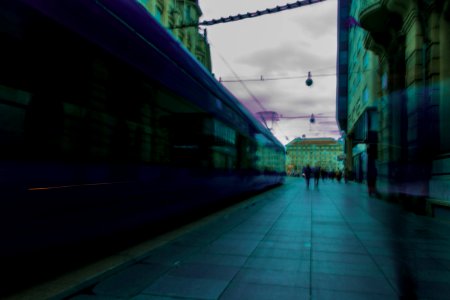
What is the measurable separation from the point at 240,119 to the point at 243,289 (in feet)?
29.0

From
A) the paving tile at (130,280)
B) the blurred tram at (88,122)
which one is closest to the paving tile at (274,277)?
the paving tile at (130,280)

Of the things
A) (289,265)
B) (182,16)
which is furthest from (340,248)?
(182,16)

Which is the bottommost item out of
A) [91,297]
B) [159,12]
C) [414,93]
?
[91,297]

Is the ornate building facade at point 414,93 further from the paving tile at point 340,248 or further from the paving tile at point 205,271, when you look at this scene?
the paving tile at point 205,271

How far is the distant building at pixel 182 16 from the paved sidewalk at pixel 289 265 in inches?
988

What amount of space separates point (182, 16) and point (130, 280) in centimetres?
3790

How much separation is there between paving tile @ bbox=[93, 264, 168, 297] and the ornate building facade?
719 centimetres

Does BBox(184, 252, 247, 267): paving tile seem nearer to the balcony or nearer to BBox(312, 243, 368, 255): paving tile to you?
BBox(312, 243, 368, 255): paving tile

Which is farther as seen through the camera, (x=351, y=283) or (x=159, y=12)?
(x=159, y=12)

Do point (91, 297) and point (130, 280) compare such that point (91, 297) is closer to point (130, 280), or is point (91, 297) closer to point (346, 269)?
point (130, 280)

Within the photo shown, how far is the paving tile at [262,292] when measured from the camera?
3.34 m

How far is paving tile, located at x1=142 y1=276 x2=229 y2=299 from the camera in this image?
11.1 feet

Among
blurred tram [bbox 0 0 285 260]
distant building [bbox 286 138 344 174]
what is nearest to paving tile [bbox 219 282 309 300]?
blurred tram [bbox 0 0 285 260]

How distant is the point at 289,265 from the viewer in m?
4.42
